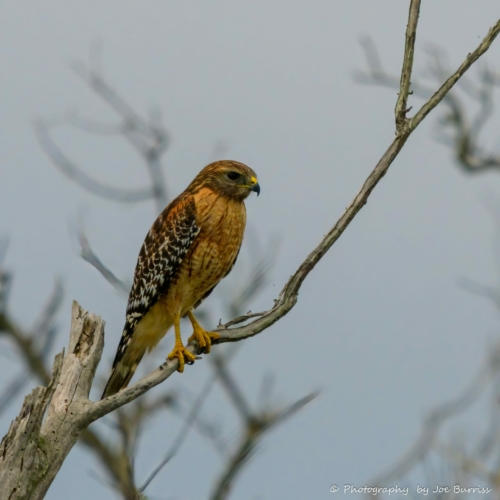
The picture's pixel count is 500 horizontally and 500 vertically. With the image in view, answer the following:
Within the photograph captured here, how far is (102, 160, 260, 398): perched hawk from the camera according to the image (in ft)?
21.5

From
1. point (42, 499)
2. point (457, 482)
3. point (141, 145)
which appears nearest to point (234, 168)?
A: point (141, 145)

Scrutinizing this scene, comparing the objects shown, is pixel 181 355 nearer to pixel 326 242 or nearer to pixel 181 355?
pixel 181 355

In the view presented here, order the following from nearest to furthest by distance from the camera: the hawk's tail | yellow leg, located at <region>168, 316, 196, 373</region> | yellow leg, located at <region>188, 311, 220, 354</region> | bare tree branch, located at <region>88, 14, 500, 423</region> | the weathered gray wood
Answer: the weathered gray wood → bare tree branch, located at <region>88, 14, 500, 423</region> → yellow leg, located at <region>168, 316, 196, 373</region> → yellow leg, located at <region>188, 311, 220, 354</region> → the hawk's tail

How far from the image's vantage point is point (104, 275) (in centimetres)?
698

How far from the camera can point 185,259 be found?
6.58m

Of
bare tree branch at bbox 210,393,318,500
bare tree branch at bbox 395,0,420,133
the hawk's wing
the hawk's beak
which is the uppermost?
bare tree branch at bbox 395,0,420,133

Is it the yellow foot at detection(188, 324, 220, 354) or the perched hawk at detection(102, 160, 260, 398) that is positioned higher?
the perched hawk at detection(102, 160, 260, 398)

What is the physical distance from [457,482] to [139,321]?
3.36 metres

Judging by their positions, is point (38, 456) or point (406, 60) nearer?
point (38, 456)

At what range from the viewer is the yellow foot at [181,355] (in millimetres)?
5941

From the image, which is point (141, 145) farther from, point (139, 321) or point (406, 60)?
point (406, 60)

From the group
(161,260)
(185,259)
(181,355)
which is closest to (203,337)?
(181,355)

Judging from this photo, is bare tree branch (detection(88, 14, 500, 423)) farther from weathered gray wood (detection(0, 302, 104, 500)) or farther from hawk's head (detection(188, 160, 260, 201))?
hawk's head (detection(188, 160, 260, 201))

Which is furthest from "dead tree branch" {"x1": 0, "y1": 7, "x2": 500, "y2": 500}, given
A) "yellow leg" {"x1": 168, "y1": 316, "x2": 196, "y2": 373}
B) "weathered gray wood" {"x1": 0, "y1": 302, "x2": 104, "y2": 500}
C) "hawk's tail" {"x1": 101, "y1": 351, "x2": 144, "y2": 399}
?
"hawk's tail" {"x1": 101, "y1": 351, "x2": 144, "y2": 399}
